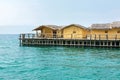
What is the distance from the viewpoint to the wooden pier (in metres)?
51.8

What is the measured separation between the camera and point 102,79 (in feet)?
76.7

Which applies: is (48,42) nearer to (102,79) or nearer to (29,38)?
(29,38)

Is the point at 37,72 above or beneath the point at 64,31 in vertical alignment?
beneath

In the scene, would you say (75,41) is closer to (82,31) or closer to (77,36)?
(77,36)

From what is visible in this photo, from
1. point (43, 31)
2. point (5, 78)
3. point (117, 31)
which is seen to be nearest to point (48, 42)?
point (43, 31)

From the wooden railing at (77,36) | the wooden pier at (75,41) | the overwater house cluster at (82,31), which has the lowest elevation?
the wooden pier at (75,41)

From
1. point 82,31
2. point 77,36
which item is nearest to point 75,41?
point 77,36

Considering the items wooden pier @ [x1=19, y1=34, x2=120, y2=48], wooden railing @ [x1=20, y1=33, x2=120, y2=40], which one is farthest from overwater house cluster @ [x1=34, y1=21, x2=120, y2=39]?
wooden pier @ [x1=19, y1=34, x2=120, y2=48]

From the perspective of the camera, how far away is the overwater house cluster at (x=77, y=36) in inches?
2050

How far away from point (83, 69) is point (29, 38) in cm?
3122

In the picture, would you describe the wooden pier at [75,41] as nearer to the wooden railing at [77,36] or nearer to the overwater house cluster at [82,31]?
the wooden railing at [77,36]

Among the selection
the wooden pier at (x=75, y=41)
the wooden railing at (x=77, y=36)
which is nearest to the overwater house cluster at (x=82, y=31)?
the wooden railing at (x=77, y=36)

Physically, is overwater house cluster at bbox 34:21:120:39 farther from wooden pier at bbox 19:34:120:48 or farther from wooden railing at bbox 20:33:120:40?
wooden pier at bbox 19:34:120:48

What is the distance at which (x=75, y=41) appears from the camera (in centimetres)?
5431
